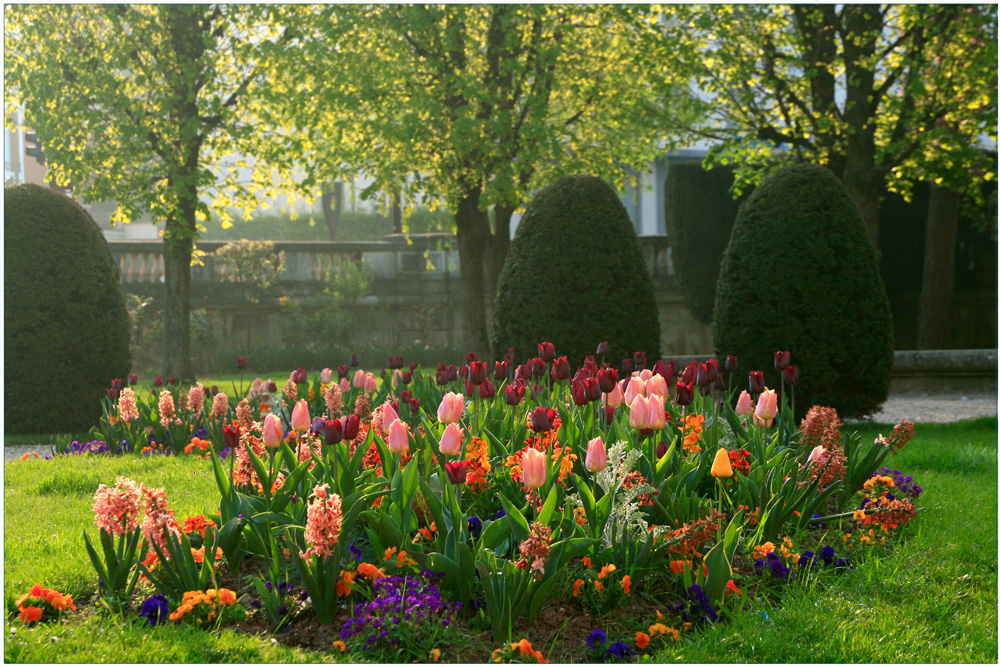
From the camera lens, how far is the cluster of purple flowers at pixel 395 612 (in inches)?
117

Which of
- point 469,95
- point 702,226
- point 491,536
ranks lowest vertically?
point 491,536

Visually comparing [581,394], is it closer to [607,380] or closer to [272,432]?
[607,380]

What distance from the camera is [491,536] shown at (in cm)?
331

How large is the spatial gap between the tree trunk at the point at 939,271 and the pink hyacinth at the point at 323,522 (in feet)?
47.4

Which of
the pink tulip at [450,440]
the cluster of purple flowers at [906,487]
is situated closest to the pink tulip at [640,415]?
the pink tulip at [450,440]

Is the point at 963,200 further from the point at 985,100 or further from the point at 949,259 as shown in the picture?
the point at 985,100

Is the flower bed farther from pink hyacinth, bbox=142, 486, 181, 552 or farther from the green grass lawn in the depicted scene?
the green grass lawn

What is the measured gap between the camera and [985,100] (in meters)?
12.0

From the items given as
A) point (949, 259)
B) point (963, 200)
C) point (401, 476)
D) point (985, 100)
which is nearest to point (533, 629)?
point (401, 476)

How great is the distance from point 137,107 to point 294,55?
2519mm

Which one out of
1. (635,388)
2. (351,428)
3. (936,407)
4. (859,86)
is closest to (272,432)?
(351,428)

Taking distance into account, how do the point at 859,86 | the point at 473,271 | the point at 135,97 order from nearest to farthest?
1. the point at 859,86
2. the point at 135,97
3. the point at 473,271

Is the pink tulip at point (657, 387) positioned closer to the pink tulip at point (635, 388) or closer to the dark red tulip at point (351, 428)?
the pink tulip at point (635, 388)

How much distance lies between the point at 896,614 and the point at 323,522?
2474 mm
